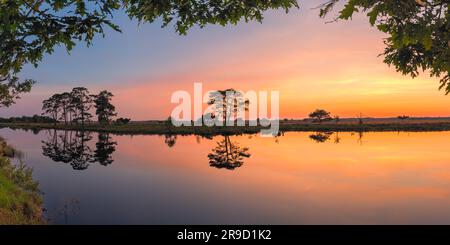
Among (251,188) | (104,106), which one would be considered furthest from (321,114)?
(251,188)

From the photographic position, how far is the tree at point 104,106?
453 ft

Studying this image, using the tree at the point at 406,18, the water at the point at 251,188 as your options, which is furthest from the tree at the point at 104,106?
the tree at the point at 406,18

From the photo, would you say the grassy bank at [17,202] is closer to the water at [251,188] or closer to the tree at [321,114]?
the water at [251,188]

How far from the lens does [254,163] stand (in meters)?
43.4

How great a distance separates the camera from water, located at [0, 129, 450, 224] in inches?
896

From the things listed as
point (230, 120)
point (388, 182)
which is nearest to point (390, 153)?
point (388, 182)

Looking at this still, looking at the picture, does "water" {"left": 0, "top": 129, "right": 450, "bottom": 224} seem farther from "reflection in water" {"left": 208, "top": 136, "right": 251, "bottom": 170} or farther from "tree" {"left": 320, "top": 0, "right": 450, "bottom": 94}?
"tree" {"left": 320, "top": 0, "right": 450, "bottom": 94}

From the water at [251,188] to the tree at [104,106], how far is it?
9092cm

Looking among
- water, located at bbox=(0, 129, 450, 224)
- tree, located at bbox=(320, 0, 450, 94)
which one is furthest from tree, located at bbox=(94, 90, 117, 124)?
tree, located at bbox=(320, 0, 450, 94)

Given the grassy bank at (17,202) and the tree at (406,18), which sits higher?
the tree at (406,18)

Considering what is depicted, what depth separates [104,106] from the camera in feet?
452

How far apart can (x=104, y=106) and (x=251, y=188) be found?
386 ft

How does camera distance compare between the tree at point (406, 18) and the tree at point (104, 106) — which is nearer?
the tree at point (406, 18)

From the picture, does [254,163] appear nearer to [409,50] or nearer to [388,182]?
[388,182]
